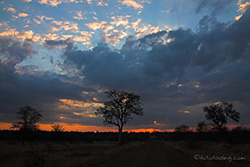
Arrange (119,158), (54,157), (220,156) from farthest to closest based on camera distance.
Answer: (54,157) → (220,156) → (119,158)

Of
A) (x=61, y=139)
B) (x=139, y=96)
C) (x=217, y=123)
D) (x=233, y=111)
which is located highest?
(x=139, y=96)

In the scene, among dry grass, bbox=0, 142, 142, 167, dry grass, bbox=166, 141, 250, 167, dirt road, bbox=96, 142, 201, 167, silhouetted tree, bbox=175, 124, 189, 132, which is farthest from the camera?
silhouetted tree, bbox=175, 124, 189, 132

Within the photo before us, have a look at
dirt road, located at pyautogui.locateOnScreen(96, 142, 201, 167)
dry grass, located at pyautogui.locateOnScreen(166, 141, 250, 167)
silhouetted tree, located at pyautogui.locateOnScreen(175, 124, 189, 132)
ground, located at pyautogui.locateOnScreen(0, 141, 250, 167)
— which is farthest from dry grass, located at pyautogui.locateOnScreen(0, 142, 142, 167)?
silhouetted tree, located at pyautogui.locateOnScreen(175, 124, 189, 132)

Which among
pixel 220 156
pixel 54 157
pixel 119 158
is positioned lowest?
pixel 54 157

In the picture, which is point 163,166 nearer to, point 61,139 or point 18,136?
point 18,136

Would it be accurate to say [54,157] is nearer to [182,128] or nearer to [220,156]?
[220,156]

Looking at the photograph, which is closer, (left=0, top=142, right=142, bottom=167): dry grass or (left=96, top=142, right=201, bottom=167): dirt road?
(left=0, top=142, right=142, bottom=167): dry grass

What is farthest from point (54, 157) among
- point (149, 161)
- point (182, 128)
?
point (182, 128)

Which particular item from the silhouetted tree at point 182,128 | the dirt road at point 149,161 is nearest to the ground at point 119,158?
the dirt road at point 149,161

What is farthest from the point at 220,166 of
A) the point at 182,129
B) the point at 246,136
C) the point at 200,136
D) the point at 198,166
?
the point at 182,129

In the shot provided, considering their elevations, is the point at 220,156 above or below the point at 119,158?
above

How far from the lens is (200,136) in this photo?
9831 cm

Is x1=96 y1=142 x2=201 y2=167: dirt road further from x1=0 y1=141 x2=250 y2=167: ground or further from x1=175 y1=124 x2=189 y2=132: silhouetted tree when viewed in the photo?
x1=175 y1=124 x2=189 y2=132: silhouetted tree

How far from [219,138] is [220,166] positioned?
72205 millimetres
